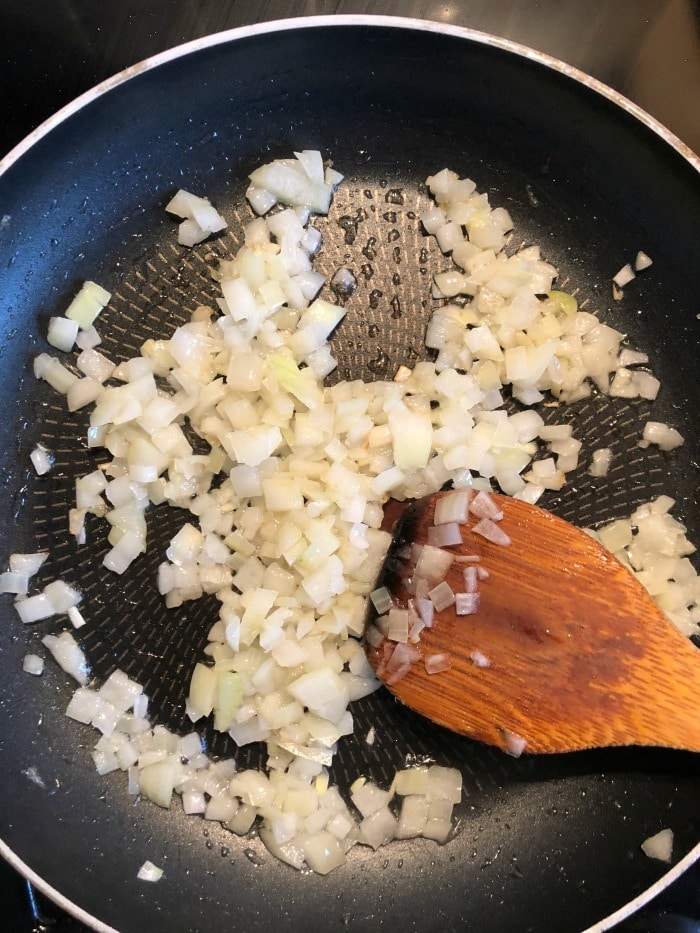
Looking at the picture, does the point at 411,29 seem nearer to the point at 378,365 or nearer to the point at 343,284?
the point at 343,284

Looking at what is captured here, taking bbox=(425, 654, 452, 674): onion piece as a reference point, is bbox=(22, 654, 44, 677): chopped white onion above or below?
above

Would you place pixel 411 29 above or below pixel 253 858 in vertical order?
above

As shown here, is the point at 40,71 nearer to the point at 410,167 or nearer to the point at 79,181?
the point at 79,181

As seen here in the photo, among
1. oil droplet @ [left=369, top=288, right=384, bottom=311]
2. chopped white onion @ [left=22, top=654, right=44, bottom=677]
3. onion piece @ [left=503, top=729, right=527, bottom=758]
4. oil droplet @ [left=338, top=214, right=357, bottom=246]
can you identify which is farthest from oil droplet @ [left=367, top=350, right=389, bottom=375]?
chopped white onion @ [left=22, top=654, right=44, bottom=677]

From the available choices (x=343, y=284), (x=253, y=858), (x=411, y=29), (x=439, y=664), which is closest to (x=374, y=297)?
(x=343, y=284)

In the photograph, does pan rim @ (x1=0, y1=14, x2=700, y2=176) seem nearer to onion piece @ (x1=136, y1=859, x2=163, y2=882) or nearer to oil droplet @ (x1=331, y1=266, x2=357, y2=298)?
oil droplet @ (x1=331, y1=266, x2=357, y2=298)

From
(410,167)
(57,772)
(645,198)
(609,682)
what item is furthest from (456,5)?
(57,772)
